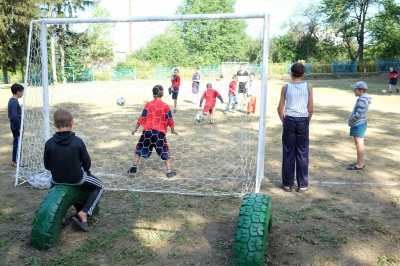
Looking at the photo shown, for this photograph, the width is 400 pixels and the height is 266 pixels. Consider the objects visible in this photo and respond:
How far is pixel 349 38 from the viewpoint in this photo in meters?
45.5

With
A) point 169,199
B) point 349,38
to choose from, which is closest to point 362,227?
point 169,199

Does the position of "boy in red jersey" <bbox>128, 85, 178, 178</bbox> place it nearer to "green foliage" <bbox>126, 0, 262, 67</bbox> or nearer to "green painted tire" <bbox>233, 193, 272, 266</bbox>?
"green foliage" <bbox>126, 0, 262, 67</bbox>

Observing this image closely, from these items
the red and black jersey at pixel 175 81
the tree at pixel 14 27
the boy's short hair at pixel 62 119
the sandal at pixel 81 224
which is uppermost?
the tree at pixel 14 27

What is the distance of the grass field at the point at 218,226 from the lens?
3.15 meters

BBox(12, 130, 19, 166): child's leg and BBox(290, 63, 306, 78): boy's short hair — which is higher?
BBox(290, 63, 306, 78): boy's short hair

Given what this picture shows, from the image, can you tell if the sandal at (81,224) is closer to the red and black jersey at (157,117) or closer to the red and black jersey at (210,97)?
the red and black jersey at (157,117)

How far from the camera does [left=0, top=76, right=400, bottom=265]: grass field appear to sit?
10.3 ft

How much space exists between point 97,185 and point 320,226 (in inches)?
91.4

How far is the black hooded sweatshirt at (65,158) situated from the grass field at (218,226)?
59 centimetres

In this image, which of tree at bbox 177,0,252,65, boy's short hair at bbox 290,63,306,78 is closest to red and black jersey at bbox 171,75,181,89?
tree at bbox 177,0,252,65

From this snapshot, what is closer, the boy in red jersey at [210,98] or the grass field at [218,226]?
the grass field at [218,226]

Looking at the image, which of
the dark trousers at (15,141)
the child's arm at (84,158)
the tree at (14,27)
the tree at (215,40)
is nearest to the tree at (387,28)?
the tree at (14,27)

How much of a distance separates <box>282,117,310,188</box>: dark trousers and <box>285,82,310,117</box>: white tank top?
0.08 meters

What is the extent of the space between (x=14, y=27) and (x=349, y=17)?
35671 mm
